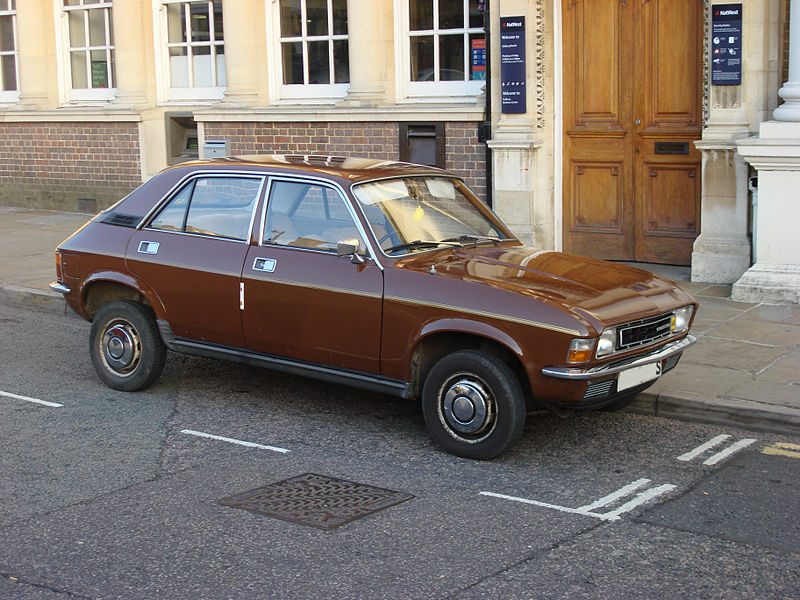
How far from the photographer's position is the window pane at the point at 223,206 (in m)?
7.79

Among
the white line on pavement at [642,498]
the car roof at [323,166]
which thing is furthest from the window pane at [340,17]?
the white line on pavement at [642,498]

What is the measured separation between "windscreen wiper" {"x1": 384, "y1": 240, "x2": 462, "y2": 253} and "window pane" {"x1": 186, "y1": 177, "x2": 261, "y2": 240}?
1088mm

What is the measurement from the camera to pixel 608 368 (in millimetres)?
6559

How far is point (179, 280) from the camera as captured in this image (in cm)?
790

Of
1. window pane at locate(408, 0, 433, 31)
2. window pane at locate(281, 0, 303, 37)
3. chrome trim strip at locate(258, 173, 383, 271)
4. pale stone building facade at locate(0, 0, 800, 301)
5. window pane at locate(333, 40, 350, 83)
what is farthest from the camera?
window pane at locate(281, 0, 303, 37)

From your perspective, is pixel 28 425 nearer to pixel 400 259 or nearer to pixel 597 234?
pixel 400 259

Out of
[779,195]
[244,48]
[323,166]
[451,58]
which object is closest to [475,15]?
[451,58]

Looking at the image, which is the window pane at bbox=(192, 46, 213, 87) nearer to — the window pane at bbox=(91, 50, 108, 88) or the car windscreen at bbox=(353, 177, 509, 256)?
the window pane at bbox=(91, 50, 108, 88)

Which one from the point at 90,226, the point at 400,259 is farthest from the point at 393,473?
the point at 90,226

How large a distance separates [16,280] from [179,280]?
5386 millimetres

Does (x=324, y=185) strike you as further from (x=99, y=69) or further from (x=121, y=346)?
(x=99, y=69)

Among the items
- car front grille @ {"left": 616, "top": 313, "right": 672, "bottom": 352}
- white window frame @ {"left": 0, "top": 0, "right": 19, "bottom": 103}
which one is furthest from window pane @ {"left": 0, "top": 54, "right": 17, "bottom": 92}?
car front grille @ {"left": 616, "top": 313, "right": 672, "bottom": 352}

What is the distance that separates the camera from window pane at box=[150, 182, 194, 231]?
8102mm

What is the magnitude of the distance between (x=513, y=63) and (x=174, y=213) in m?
5.76
